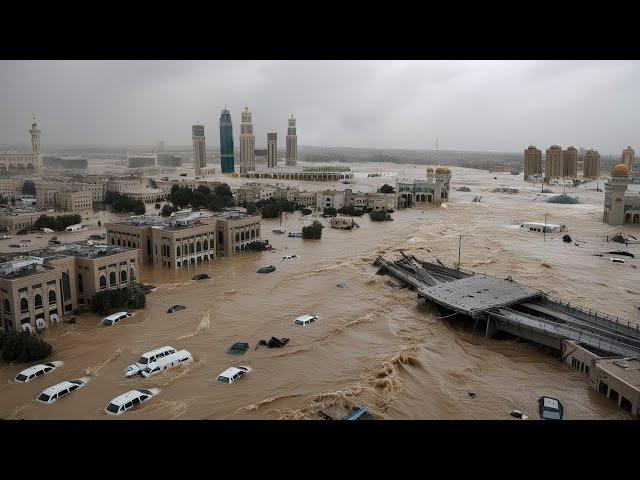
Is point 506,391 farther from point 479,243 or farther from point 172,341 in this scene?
point 479,243

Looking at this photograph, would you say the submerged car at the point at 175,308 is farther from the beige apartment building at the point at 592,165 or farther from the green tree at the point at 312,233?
the beige apartment building at the point at 592,165

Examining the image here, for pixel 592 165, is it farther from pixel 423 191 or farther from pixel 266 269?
pixel 266 269

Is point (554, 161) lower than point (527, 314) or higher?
higher

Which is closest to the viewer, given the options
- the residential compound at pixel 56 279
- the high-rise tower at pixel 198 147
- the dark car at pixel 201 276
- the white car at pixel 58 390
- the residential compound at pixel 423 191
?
the white car at pixel 58 390

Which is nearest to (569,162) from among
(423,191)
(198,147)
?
(423,191)

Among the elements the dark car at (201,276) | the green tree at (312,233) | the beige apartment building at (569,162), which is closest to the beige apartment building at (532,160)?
the beige apartment building at (569,162)

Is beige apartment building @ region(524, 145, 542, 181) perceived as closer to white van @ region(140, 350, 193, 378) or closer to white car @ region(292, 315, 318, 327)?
white car @ region(292, 315, 318, 327)
